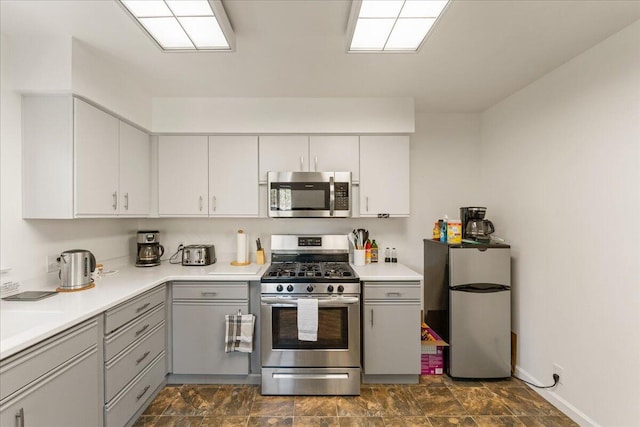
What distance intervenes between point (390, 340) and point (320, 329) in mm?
604

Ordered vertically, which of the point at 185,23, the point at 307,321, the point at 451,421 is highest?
the point at 185,23

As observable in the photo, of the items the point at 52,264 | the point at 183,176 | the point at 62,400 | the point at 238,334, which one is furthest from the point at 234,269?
the point at 62,400

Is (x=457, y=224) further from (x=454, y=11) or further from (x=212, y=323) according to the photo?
(x=212, y=323)

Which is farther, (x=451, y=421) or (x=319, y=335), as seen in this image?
(x=319, y=335)

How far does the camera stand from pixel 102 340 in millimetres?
1693

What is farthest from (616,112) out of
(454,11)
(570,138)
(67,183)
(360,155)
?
(67,183)

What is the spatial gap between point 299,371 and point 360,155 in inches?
78.6

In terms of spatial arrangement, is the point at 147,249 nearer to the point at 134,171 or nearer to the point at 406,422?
the point at 134,171

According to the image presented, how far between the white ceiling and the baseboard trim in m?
2.48

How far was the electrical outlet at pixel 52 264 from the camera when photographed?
206 cm

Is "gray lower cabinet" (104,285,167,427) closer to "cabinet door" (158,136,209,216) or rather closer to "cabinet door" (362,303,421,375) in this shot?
"cabinet door" (158,136,209,216)

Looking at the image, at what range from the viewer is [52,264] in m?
2.09

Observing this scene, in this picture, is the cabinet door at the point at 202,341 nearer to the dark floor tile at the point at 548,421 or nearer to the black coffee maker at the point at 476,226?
the dark floor tile at the point at 548,421

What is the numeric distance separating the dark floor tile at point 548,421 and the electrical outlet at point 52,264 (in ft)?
11.5
